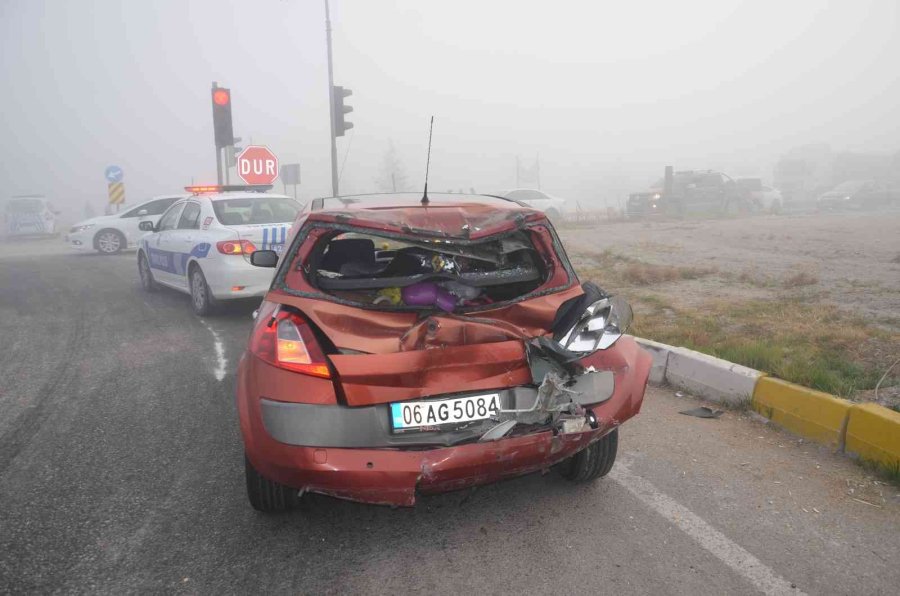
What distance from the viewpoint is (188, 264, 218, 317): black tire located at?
8383mm

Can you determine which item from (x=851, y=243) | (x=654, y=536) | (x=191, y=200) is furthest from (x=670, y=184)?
(x=654, y=536)

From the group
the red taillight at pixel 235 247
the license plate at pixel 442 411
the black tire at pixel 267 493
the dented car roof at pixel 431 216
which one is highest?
the dented car roof at pixel 431 216

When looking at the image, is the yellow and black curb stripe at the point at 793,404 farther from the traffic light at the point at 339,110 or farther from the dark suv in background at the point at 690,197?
the dark suv in background at the point at 690,197

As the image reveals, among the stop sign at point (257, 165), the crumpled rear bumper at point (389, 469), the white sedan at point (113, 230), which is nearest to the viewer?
the crumpled rear bumper at point (389, 469)

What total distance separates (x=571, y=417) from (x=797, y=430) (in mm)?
2094

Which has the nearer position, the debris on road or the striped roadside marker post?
the debris on road

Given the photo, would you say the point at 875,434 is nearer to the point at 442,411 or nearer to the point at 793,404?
the point at 793,404

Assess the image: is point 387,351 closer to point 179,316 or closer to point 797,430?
point 797,430

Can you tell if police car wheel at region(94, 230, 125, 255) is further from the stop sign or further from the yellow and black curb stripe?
the yellow and black curb stripe

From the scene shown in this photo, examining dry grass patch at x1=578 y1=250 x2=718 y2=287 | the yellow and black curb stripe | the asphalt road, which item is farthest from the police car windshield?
the yellow and black curb stripe

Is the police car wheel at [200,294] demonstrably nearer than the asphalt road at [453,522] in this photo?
No

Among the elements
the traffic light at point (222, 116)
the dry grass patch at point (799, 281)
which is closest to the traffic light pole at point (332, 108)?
the traffic light at point (222, 116)

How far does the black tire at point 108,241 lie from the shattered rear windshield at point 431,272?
59.3 ft

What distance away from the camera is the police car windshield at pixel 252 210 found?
8.55 m
